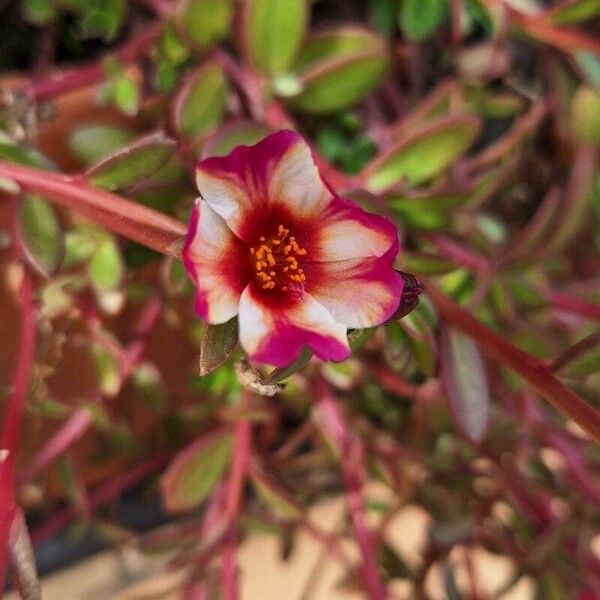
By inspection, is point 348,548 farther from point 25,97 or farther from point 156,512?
point 25,97

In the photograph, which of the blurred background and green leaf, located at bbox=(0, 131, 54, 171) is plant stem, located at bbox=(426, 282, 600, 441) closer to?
the blurred background

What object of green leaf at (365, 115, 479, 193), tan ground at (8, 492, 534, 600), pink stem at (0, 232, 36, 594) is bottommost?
tan ground at (8, 492, 534, 600)

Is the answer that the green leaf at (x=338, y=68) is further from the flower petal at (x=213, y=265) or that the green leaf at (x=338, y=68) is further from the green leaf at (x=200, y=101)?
the flower petal at (x=213, y=265)

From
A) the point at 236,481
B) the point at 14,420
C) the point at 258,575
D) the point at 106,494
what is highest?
the point at 14,420

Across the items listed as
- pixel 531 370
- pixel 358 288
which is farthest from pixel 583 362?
pixel 358 288

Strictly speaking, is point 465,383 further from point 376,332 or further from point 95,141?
point 95,141

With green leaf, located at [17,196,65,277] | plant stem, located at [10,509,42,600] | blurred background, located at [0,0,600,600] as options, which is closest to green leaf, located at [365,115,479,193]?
blurred background, located at [0,0,600,600]
